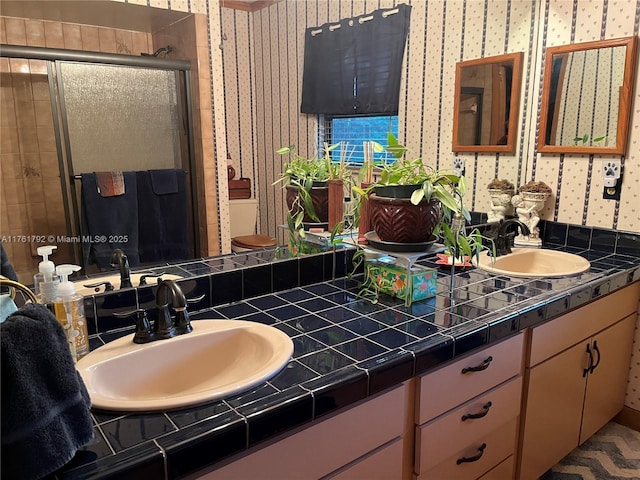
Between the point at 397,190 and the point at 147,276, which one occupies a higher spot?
the point at 397,190

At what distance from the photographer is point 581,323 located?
1763 millimetres

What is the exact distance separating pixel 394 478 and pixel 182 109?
3.71 feet

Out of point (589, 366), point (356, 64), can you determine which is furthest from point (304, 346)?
point (589, 366)

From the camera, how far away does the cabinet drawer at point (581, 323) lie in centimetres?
159

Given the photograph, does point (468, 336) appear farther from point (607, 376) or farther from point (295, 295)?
point (607, 376)

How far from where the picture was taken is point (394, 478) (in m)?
1.23

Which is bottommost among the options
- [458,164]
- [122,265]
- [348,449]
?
[348,449]

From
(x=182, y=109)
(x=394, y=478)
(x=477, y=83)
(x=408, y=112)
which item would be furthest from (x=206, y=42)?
(x=477, y=83)

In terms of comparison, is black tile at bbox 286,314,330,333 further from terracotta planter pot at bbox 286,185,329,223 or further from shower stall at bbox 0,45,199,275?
shower stall at bbox 0,45,199,275

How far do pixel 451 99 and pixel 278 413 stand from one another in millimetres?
1724

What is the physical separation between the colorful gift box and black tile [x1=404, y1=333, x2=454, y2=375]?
0.92 ft

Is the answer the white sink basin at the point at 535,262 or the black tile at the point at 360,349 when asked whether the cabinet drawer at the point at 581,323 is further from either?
the black tile at the point at 360,349

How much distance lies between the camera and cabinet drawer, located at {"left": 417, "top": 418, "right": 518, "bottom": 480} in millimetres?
1369

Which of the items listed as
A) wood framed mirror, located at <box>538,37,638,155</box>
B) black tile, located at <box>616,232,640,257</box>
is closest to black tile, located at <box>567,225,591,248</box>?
black tile, located at <box>616,232,640,257</box>
